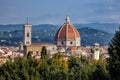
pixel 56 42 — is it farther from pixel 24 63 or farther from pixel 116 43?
pixel 116 43

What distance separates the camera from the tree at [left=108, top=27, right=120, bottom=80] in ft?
94.2

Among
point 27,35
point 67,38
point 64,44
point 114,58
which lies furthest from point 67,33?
point 114,58

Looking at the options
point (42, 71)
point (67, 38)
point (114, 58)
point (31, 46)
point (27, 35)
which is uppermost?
point (27, 35)

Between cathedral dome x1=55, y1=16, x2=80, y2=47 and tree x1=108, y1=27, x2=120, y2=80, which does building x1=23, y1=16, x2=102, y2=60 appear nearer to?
cathedral dome x1=55, y1=16, x2=80, y2=47

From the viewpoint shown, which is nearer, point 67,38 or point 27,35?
point 67,38

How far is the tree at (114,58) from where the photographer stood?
2872 centimetres

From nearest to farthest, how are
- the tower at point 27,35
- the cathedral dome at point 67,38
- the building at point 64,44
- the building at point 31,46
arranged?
1. the building at point 31,46
2. the building at point 64,44
3. the cathedral dome at point 67,38
4. the tower at point 27,35

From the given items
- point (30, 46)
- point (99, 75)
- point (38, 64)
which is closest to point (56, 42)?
point (30, 46)

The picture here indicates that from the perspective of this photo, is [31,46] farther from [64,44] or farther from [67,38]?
[67,38]

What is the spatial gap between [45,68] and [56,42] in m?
70.3

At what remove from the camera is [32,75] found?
36531 millimetres

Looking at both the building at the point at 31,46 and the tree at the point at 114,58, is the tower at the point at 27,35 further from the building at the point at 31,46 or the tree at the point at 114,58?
the tree at the point at 114,58

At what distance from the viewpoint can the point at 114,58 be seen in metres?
28.9

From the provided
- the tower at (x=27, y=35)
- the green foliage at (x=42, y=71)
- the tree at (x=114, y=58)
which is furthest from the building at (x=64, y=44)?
the tree at (x=114, y=58)
